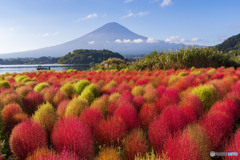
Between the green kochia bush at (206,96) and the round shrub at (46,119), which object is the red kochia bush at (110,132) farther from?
the green kochia bush at (206,96)

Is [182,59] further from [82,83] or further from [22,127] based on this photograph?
[22,127]

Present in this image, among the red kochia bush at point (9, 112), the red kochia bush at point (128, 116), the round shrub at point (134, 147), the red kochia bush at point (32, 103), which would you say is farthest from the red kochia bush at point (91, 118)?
the red kochia bush at point (32, 103)

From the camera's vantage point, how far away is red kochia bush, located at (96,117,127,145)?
89 cm

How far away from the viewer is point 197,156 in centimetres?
66

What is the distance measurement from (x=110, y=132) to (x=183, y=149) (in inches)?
15.2

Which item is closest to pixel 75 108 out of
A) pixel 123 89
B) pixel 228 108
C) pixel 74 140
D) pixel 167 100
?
pixel 74 140

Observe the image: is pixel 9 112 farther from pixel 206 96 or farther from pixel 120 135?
pixel 206 96

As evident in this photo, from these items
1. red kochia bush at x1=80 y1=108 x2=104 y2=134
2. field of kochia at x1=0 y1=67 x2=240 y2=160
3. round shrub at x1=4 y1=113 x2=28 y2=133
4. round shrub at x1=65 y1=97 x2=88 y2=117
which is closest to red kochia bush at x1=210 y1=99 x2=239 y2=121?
field of kochia at x1=0 y1=67 x2=240 y2=160

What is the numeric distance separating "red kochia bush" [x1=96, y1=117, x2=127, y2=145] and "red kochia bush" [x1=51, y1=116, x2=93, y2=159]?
0.11m

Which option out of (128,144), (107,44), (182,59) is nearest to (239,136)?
(128,144)

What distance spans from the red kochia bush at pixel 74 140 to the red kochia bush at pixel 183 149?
34cm

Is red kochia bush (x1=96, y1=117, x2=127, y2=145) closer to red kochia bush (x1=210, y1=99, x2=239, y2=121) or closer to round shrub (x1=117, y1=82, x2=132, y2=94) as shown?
red kochia bush (x1=210, y1=99, x2=239, y2=121)

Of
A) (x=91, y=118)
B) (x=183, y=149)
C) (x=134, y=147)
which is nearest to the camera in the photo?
(x=183, y=149)

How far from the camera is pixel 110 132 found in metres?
0.90
